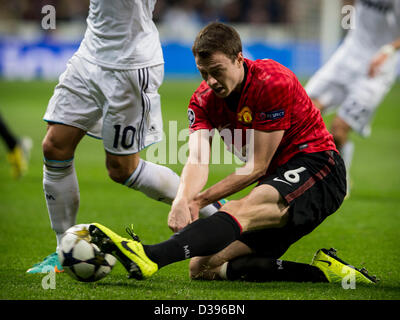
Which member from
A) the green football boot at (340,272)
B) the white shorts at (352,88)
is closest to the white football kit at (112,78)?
the green football boot at (340,272)

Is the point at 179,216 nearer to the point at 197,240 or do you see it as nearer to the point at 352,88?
the point at 197,240

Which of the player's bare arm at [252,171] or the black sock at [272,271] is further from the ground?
the player's bare arm at [252,171]

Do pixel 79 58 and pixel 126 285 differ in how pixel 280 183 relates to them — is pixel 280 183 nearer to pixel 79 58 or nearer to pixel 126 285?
pixel 126 285

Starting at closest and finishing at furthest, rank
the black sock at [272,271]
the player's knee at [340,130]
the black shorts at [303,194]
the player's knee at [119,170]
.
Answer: the black shorts at [303,194], the black sock at [272,271], the player's knee at [119,170], the player's knee at [340,130]

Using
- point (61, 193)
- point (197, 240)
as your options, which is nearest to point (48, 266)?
point (61, 193)

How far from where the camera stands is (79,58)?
13.5 feet

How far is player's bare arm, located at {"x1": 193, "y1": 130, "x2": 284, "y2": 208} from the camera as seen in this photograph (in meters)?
3.55

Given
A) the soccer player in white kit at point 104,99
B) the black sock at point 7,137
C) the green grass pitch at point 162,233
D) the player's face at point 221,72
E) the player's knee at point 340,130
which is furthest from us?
the black sock at point 7,137

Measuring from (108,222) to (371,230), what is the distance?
2.21m

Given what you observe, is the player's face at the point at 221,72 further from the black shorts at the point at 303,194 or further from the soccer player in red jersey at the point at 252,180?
the black shorts at the point at 303,194

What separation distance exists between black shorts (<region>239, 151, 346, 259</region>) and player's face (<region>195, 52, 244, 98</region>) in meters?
0.57

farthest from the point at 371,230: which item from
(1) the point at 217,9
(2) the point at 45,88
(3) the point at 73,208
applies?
(1) the point at 217,9

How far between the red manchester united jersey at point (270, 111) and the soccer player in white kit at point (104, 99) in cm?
40

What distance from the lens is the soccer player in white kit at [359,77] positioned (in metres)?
7.25
